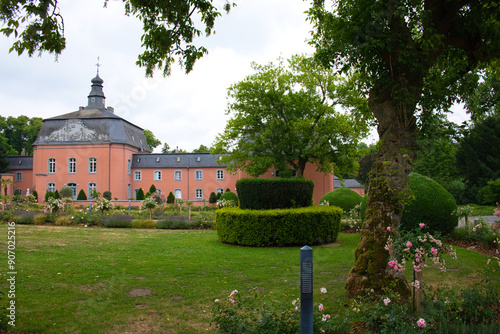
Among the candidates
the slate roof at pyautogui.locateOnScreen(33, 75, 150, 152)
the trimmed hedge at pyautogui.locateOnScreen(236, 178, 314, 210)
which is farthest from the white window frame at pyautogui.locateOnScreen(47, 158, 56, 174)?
the trimmed hedge at pyautogui.locateOnScreen(236, 178, 314, 210)

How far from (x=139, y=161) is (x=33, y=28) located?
37.9 m

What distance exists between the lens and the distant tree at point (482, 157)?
29.2 m

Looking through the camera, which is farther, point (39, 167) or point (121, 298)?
point (39, 167)

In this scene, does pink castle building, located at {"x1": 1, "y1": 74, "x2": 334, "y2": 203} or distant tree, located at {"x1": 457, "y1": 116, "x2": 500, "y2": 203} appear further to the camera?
pink castle building, located at {"x1": 1, "y1": 74, "x2": 334, "y2": 203}

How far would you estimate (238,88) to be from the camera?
91.7ft

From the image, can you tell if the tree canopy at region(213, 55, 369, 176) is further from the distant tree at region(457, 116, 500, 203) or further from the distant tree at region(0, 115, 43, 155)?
the distant tree at region(0, 115, 43, 155)

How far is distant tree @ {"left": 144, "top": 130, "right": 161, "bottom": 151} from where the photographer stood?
201 ft

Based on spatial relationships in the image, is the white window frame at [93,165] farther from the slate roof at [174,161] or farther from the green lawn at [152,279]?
the green lawn at [152,279]

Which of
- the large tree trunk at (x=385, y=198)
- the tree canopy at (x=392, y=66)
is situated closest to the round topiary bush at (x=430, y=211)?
the tree canopy at (x=392, y=66)

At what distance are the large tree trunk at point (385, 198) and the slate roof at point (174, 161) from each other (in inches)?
1374

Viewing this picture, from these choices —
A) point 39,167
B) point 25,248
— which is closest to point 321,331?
point 25,248

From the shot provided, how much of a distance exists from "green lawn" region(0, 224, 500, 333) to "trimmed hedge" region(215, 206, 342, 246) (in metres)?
0.44

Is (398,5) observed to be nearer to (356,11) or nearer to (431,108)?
(356,11)

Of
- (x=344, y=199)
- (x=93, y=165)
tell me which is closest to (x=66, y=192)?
(x=93, y=165)
